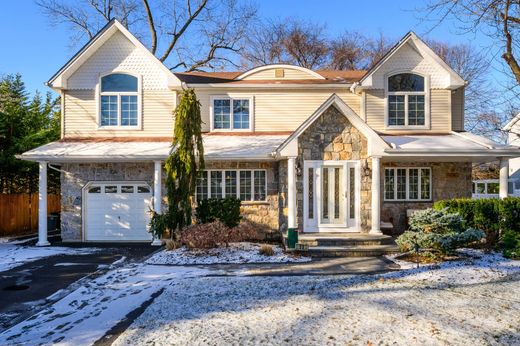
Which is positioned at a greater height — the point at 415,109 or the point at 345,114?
the point at 415,109

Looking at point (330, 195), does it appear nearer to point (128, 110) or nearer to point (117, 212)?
point (117, 212)

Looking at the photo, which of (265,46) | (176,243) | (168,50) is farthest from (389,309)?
(265,46)

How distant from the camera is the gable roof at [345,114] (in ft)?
33.9

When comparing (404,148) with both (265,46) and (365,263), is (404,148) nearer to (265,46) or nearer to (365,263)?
(365,263)

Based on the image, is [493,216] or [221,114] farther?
[221,114]

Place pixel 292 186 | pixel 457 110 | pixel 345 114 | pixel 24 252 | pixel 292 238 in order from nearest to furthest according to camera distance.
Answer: pixel 292 238 → pixel 292 186 → pixel 345 114 → pixel 24 252 → pixel 457 110

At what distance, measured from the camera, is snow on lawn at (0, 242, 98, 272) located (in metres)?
9.21

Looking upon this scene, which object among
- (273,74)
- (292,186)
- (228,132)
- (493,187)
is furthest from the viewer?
(493,187)

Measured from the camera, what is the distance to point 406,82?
13.2m

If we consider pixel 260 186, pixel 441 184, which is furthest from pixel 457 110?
pixel 260 186

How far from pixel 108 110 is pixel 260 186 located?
6199mm

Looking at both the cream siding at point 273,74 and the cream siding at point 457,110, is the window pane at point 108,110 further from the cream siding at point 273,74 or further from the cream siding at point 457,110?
the cream siding at point 457,110

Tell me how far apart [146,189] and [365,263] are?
25.6 feet

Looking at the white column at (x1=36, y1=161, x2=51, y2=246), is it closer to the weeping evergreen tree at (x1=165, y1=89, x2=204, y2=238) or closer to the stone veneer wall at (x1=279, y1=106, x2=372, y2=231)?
the weeping evergreen tree at (x1=165, y1=89, x2=204, y2=238)
